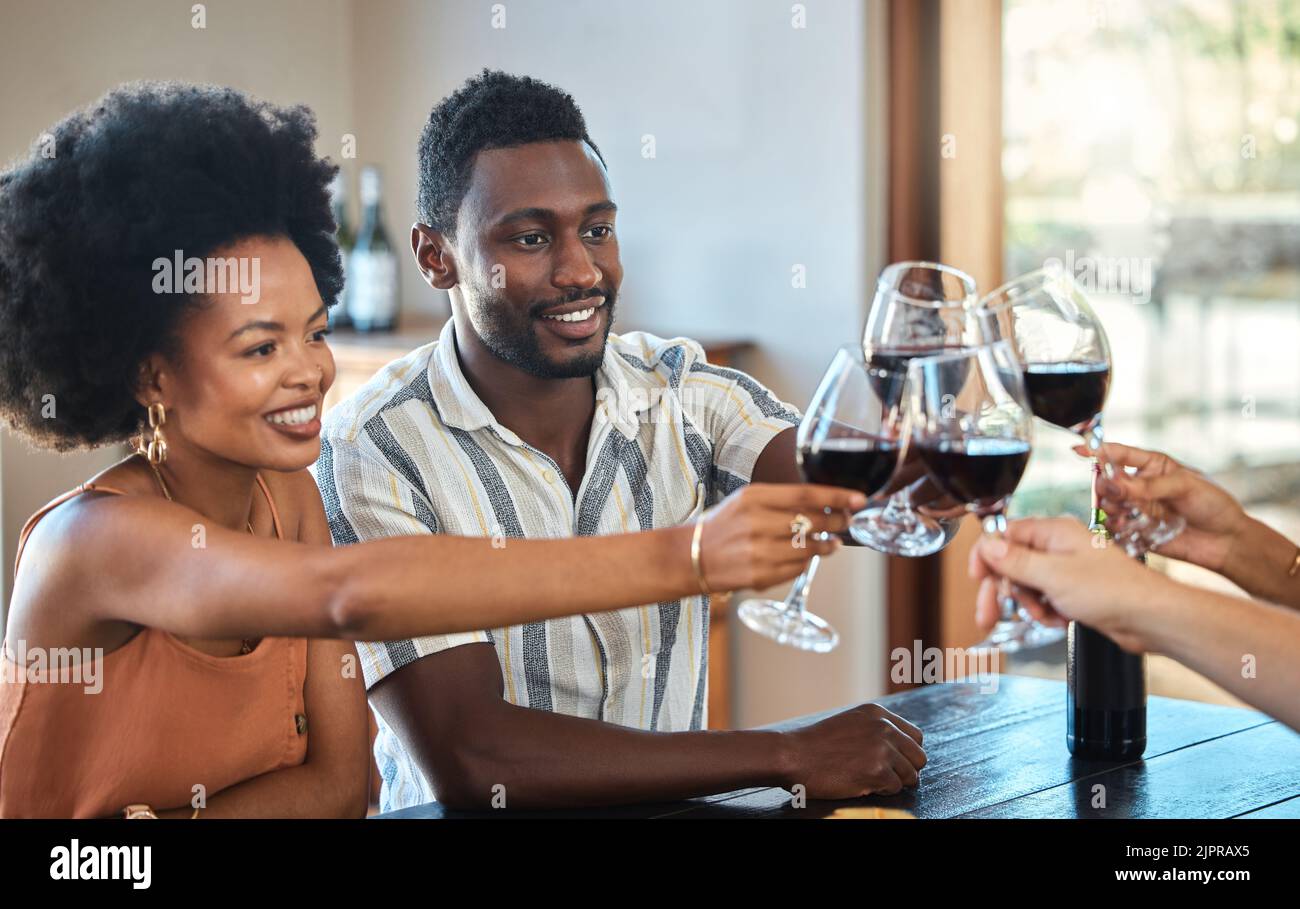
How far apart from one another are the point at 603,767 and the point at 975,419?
52 cm

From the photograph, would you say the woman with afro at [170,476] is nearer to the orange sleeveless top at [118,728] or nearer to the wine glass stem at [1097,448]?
the orange sleeveless top at [118,728]

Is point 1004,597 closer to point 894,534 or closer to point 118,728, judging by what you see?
point 894,534

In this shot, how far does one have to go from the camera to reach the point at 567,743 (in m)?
1.42

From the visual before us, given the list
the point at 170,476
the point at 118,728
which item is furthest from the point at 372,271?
the point at 118,728

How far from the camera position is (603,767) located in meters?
1.39

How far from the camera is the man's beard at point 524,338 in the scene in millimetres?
1761

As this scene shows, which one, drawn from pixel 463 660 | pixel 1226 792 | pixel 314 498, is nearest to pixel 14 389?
pixel 314 498

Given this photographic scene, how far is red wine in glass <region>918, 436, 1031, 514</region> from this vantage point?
1.12 meters

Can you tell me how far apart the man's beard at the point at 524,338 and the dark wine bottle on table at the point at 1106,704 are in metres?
0.63

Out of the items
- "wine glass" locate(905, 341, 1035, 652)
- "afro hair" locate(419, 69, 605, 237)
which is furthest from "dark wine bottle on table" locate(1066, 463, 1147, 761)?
"afro hair" locate(419, 69, 605, 237)

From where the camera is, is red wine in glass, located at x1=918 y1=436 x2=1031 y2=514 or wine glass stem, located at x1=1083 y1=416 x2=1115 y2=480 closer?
red wine in glass, located at x1=918 y1=436 x2=1031 y2=514

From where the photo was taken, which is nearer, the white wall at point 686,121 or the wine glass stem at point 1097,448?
the wine glass stem at point 1097,448

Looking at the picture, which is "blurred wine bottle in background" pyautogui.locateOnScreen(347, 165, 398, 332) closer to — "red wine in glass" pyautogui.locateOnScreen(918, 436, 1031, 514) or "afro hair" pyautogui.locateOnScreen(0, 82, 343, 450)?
"afro hair" pyautogui.locateOnScreen(0, 82, 343, 450)

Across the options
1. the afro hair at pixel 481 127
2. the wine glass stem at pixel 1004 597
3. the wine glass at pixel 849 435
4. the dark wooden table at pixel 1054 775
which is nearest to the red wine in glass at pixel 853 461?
the wine glass at pixel 849 435
